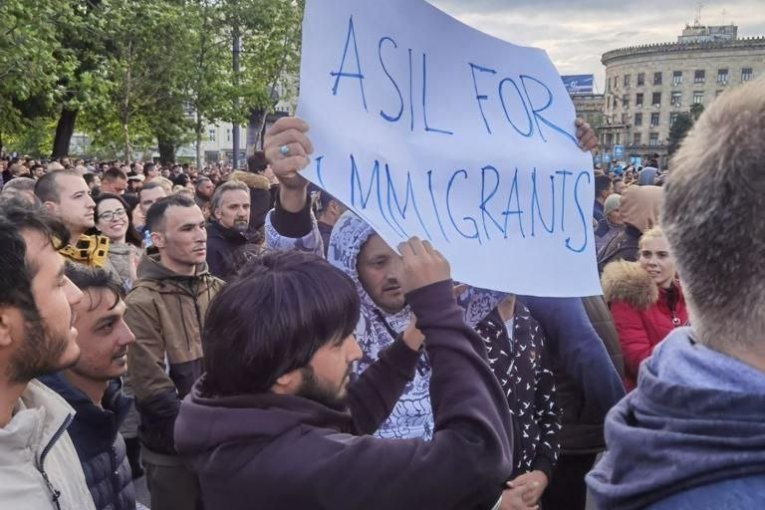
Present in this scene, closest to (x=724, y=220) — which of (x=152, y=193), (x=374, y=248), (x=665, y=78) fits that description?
(x=374, y=248)

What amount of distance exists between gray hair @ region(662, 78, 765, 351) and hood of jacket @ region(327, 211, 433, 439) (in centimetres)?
116

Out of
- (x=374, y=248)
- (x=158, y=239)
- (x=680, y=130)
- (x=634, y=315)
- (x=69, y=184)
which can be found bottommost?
(x=634, y=315)

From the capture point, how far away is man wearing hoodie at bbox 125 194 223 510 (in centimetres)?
304

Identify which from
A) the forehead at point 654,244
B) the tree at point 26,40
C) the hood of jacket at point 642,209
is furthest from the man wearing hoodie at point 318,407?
the tree at point 26,40

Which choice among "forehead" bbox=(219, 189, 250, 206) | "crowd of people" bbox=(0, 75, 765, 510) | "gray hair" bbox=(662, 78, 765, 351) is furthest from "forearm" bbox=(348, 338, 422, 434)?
"forehead" bbox=(219, 189, 250, 206)

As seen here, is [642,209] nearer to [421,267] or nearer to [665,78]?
[421,267]

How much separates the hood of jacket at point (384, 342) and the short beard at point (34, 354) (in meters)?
0.76

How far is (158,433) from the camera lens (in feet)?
10.1

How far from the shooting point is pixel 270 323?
143 cm

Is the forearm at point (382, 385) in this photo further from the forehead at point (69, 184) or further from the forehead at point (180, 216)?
the forehead at point (69, 184)

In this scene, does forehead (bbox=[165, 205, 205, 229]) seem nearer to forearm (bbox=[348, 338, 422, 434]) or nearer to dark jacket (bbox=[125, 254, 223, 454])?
dark jacket (bbox=[125, 254, 223, 454])

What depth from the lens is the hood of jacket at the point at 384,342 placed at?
2072 mm

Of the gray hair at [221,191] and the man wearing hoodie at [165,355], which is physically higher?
the gray hair at [221,191]

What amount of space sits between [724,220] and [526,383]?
163cm
